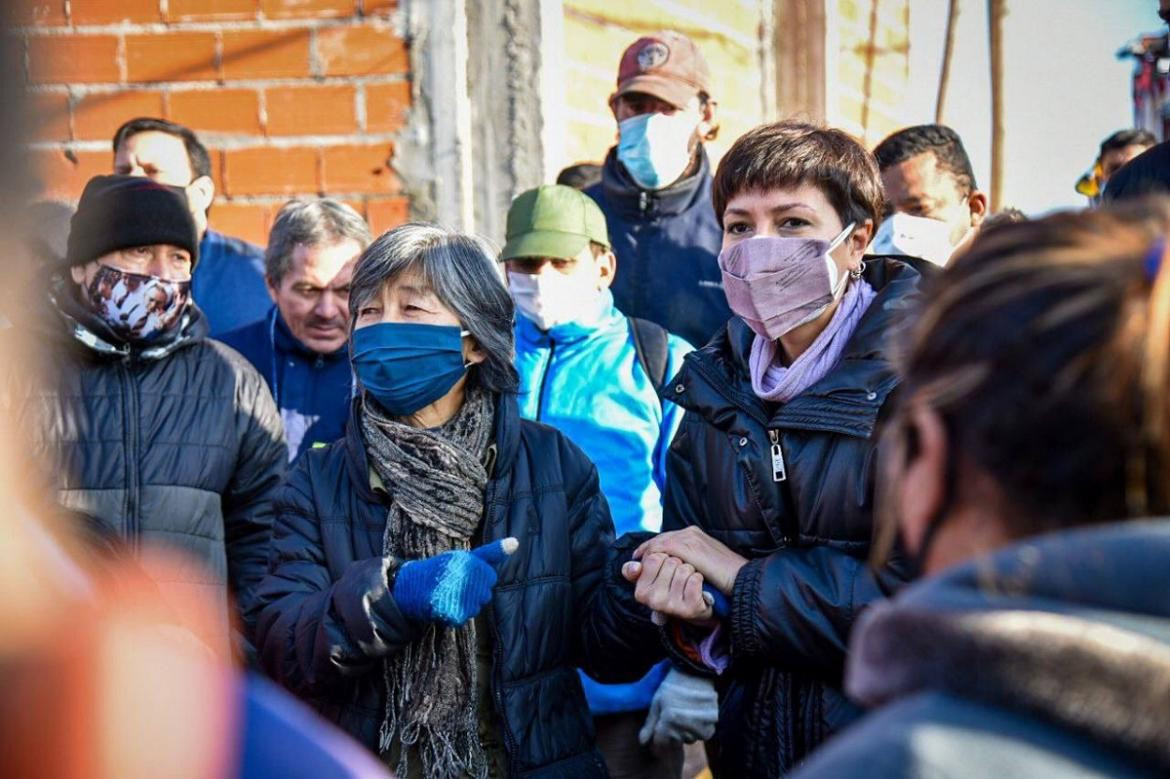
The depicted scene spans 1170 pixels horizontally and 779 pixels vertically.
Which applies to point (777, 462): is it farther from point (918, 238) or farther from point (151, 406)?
point (918, 238)

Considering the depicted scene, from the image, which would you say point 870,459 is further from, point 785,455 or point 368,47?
point 368,47

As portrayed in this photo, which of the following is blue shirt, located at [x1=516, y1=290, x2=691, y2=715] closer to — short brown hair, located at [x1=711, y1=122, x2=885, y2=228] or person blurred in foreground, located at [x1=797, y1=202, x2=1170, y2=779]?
short brown hair, located at [x1=711, y1=122, x2=885, y2=228]

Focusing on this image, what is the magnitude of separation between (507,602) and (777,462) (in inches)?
26.6

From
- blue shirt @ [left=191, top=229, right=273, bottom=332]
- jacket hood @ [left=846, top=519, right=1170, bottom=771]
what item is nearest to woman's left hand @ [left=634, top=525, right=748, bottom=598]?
jacket hood @ [left=846, top=519, right=1170, bottom=771]

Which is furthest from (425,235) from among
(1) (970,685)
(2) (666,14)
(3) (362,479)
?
(2) (666,14)

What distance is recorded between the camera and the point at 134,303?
3.96 m

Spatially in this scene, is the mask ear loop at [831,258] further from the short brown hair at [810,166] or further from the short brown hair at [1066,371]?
the short brown hair at [1066,371]

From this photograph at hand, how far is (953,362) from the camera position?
1.36 metres

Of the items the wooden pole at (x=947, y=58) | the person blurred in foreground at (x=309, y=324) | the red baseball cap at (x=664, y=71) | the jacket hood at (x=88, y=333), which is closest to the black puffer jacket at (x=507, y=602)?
the jacket hood at (x=88, y=333)

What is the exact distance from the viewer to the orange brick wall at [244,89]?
5.45 m

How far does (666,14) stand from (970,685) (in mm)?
5687

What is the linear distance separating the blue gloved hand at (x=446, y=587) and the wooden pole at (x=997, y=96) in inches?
241

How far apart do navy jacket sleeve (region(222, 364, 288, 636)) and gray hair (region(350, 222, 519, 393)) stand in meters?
0.82

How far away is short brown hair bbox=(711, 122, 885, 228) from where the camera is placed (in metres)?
3.20
